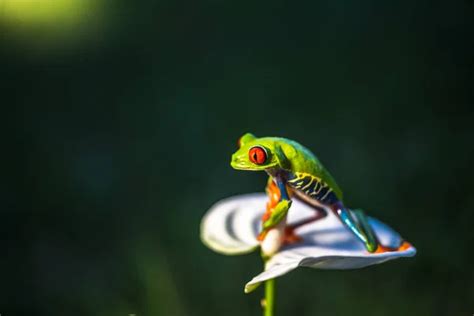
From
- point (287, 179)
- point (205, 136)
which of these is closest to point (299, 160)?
point (287, 179)

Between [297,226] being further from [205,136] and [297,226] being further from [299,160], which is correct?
[205,136]

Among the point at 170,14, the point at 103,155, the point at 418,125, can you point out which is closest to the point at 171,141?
the point at 103,155

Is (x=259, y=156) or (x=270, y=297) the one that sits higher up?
(x=259, y=156)

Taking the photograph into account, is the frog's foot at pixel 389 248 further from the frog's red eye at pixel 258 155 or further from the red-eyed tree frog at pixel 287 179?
the frog's red eye at pixel 258 155

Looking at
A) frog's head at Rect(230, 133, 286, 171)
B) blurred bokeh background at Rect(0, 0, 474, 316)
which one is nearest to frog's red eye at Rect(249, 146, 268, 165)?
frog's head at Rect(230, 133, 286, 171)

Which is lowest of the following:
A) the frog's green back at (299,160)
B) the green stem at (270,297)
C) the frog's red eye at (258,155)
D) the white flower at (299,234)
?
the green stem at (270,297)

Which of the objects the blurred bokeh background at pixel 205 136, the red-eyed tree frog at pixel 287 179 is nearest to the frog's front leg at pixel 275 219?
the red-eyed tree frog at pixel 287 179

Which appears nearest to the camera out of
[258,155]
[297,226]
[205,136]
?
[258,155]
